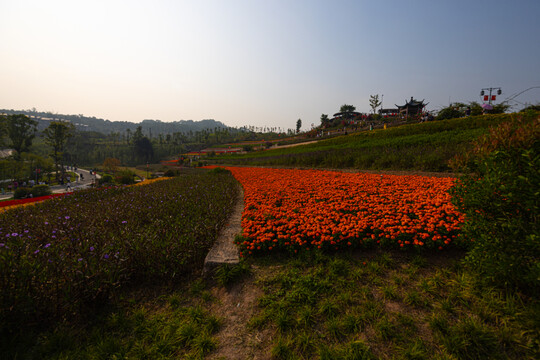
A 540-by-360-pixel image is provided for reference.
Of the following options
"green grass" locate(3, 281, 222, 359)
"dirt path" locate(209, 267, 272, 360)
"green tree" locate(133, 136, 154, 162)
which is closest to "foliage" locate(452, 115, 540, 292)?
"dirt path" locate(209, 267, 272, 360)

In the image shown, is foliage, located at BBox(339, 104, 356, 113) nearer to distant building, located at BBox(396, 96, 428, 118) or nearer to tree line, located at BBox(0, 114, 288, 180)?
distant building, located at BBox(396, 96, 428, 118)

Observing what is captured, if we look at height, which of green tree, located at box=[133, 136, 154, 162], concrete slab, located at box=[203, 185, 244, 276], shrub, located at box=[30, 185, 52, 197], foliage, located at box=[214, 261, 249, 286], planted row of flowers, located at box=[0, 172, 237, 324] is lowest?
shrub, located at box=[30, 185, 52, 197]

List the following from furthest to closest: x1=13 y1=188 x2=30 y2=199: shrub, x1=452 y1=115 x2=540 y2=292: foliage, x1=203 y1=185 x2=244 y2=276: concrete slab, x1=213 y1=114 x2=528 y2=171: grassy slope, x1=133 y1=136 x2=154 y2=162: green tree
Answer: x1=133 y1=136 x2=154 y2=162: green tree, x1=13 y1=188 x2=30 y2=199: shrub, x1=213 y1=114 x2=528 y2=171: grassy slope, x1=203 y1=185 x2=244 y2=276: concrete slab, x1=452 y1=115 x2=540 y2=292: foliage

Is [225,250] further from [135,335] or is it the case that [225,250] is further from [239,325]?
[135,335]

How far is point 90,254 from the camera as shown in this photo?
3.35m

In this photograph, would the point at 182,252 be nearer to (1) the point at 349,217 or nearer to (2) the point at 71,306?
(2) the point at 71,306

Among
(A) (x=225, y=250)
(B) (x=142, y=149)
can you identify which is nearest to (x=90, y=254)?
(A) (x=225, y=250)

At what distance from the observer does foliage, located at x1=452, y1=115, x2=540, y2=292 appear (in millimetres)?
2195

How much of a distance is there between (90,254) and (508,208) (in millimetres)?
5997

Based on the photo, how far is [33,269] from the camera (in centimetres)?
273

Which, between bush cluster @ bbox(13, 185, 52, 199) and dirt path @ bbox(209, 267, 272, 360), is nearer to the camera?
dirt path @ bbox(209, 267, 272, 360)

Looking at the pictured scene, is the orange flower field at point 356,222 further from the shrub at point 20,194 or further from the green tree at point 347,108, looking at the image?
the green tree at point 347,108

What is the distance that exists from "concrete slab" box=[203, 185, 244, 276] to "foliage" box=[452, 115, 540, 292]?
363 centimetres

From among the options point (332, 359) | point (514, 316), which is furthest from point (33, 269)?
point (514, 316)
